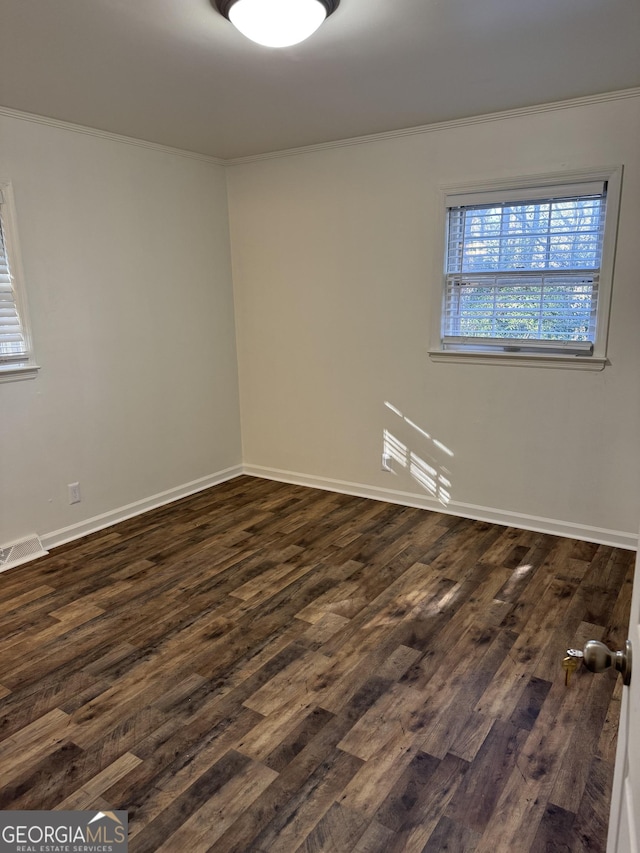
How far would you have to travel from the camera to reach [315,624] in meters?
2.67

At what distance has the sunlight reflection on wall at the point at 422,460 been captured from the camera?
155 inches

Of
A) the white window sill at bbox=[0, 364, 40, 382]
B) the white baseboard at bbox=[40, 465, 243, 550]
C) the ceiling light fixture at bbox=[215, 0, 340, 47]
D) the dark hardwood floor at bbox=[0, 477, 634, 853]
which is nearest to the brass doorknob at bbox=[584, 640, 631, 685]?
the dark hardwood floor at bbox=[0, 477, 634, 853]

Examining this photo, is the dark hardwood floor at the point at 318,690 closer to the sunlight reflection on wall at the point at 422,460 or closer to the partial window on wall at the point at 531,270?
the sunlight reflection on wall at the point at 422,460

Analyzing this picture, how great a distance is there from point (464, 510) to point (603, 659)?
10.1 ft

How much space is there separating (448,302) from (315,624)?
220cm

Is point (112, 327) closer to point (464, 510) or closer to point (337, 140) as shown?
point (337, 140)

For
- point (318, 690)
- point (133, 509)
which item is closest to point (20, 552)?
point (133, 509)

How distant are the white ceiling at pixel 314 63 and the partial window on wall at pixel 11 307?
1.89ft

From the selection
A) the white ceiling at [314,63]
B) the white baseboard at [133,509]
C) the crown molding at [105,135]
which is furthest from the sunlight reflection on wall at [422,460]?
the crown molding at [105,135]

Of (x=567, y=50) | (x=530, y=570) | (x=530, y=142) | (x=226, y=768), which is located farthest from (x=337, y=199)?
(x=226, y=768)

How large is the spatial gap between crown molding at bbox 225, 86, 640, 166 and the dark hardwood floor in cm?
248

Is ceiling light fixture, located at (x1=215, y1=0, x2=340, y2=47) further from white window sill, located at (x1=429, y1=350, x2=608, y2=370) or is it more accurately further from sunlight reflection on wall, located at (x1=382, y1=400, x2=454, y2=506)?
sunlight reflection on wall, located at (x1=382, y1=400, x2=454, y2=506)

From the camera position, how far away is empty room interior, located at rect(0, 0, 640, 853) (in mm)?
1864

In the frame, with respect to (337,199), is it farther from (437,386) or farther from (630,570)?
(630,570)
